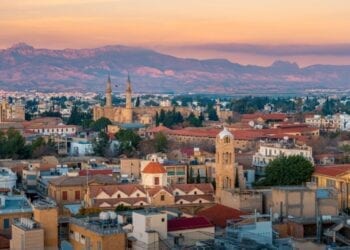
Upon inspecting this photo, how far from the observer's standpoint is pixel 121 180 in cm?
4269

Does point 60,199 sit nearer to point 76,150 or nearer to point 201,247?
point 201,247

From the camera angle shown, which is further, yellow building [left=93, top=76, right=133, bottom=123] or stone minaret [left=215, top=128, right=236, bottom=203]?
yellow building [left=93, top=76, right=133, bottom=123]

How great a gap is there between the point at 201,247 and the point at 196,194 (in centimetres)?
1580

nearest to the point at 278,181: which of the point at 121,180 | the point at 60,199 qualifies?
the point at 121,180

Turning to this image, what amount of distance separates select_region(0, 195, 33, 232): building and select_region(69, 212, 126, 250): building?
406cm

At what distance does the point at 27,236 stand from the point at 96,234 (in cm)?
213

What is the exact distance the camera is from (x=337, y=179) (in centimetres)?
4281

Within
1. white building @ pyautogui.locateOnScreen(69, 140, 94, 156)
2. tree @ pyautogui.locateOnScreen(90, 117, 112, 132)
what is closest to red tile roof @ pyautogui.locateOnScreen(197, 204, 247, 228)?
white building @ pyautogui.locateOnScreen(69, 140, 94, 156)

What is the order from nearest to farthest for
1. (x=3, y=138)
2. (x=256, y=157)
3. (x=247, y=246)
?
(x=247, y=246)
(x=256, y=157)
(x=3, y=138)

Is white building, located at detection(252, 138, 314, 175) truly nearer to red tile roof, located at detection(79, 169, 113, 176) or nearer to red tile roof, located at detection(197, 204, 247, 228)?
red tile roof, located at detection(79, 169, 113, 176)

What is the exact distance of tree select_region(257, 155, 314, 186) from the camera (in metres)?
43.2

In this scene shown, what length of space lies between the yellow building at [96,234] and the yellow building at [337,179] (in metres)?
17.3

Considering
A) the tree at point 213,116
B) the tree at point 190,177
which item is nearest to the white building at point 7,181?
the tree at point 190,177

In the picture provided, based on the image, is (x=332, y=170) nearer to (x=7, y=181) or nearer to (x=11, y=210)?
(x=7, y=181)
